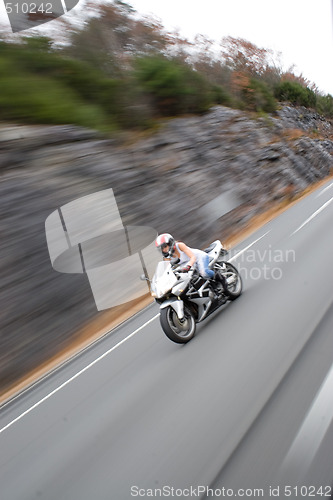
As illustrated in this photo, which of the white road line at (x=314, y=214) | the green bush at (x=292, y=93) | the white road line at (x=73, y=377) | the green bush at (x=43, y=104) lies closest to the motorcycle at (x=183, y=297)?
the white road line at (x=73, y=377)

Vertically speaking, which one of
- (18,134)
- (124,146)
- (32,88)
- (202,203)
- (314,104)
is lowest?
A: (314,104)

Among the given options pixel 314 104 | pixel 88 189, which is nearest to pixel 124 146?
pixel 88 189

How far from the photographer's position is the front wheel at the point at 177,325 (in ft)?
20.0

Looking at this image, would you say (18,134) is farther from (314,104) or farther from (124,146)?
(314,104)

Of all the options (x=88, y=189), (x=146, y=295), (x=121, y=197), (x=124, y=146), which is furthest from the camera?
(x=124, y=146)

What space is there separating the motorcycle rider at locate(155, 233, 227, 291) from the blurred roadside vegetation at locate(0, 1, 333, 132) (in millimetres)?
7332

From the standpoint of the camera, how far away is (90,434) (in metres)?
4.75

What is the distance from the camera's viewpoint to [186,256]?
7035 millimetres

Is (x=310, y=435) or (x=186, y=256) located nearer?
(x=310, y=435)

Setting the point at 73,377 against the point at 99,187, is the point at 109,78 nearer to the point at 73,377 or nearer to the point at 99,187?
the point at 99,187

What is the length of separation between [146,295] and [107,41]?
15.2m

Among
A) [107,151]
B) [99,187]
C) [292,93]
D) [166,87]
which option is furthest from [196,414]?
[292,93]

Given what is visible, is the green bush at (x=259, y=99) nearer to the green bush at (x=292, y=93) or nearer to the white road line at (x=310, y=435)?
the green bush at (x=292, y=93)

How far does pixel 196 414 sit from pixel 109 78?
15928 mm
